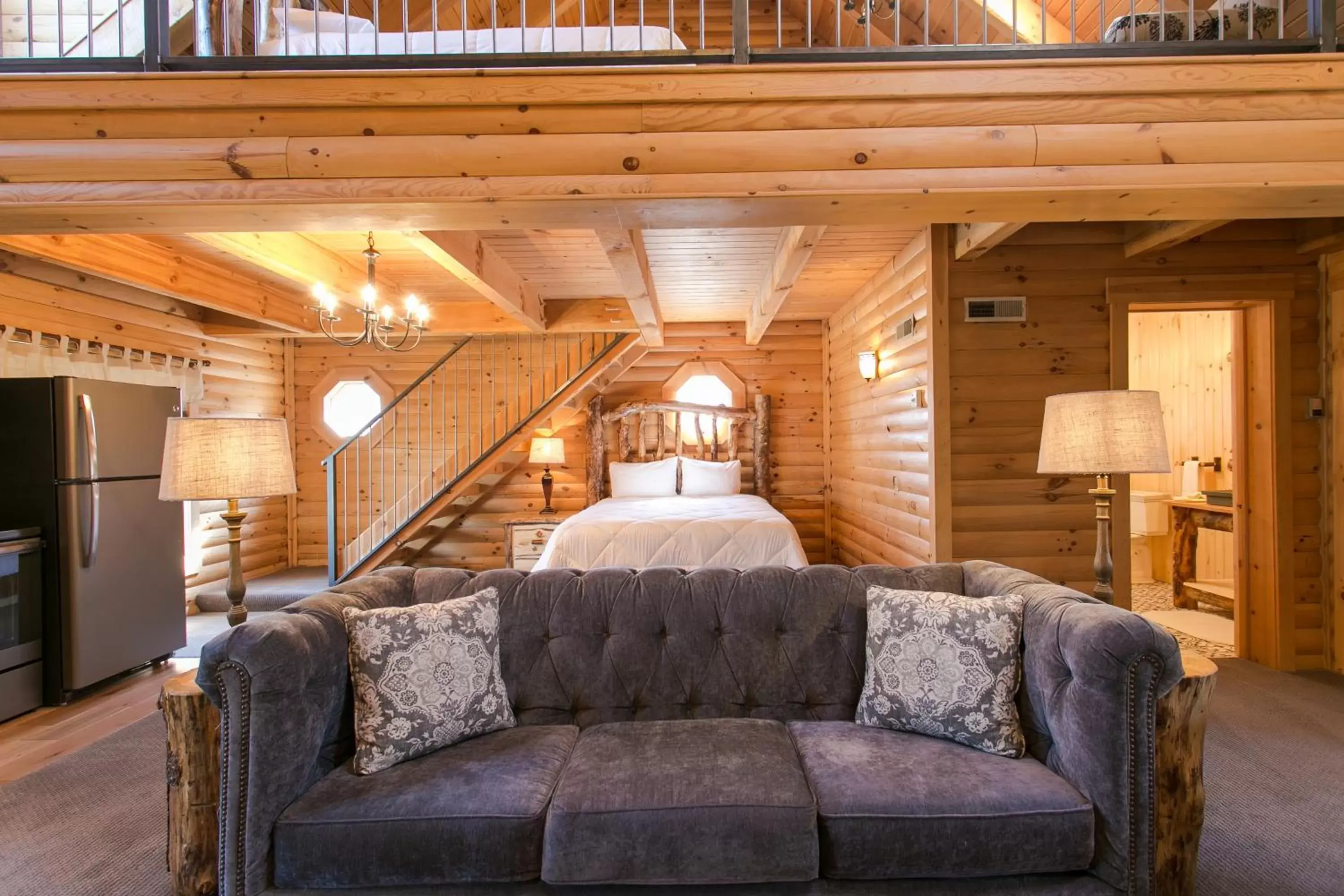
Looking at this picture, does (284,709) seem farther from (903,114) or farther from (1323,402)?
(1323,402)

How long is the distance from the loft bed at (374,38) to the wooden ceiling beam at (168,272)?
1240mm

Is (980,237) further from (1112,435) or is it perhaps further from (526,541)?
(526,541)

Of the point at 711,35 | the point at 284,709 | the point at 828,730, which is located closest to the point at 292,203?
the point at 284,709

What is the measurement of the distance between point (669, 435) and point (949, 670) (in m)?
4.72

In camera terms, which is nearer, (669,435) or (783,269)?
(783,269)

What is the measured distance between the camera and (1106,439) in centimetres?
214

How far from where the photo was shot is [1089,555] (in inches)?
138

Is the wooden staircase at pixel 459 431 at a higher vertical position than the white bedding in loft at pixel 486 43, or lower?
lower

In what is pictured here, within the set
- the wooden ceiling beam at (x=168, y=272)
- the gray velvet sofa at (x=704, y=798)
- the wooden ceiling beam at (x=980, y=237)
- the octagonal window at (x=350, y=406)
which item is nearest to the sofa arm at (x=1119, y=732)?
the gray velvet sofa at (x=704, y=798)

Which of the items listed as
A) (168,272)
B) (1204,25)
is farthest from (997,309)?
(168,272)

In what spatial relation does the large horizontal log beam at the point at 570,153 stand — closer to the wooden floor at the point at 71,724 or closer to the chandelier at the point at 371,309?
the chandelier at the point at 371,309

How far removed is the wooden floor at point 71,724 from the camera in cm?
275

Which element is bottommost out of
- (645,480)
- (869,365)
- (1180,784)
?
(1180,784)

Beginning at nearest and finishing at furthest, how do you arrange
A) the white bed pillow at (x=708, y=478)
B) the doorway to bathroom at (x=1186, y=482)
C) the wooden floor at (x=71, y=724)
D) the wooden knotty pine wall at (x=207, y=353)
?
1. the wooden floor at (x=71, y=724)
2. the wooden knotty pine wall at (x=207, y=353)
3. the doorway to bathroom at (x=1186, y=482)
4. the white bed pillow at (x=708, y=478)
